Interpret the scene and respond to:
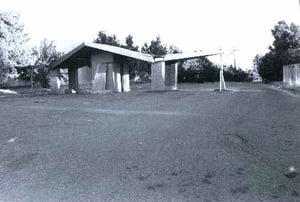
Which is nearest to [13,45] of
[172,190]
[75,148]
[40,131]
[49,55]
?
[49,55]

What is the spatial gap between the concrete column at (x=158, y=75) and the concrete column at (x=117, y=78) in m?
2.61

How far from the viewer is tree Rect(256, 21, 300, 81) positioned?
4450 cm

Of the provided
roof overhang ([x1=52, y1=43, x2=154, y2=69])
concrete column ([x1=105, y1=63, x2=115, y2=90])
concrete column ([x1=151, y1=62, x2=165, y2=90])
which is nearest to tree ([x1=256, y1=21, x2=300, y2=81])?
concrete column ([x1=151, y1=62, x2=165, y2=90])

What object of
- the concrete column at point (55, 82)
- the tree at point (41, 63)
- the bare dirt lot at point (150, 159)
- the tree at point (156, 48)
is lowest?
the bare dirt lot at point (150, 159)

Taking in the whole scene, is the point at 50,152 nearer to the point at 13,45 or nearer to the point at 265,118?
the point at 265,118

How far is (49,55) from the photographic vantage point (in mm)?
37594

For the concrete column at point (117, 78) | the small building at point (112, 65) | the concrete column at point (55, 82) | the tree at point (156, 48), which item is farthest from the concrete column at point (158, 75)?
the tree at point (156, 48)

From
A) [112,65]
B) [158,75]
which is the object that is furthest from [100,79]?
[158,75]

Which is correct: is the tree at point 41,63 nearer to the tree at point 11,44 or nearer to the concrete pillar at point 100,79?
the tree at point 11,44

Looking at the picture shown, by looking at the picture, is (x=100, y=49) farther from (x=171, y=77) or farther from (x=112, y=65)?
(x=171, y=77)

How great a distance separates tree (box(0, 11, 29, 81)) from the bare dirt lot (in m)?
21.7

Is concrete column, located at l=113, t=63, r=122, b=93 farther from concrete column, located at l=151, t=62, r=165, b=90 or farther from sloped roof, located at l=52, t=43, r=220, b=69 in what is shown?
concrete column, located at l=151, t=62, r=165, b=90

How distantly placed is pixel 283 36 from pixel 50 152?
42956mm

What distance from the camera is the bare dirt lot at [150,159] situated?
5.39 metres
